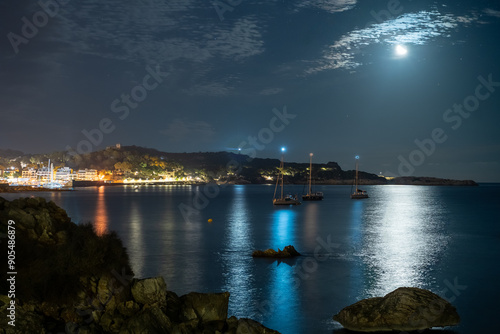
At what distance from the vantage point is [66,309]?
12.9m

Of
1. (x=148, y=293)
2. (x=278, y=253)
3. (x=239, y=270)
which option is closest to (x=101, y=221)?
(x=278, y=253)

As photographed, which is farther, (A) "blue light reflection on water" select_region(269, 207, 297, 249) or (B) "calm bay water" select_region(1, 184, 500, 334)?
(A) "blue light reflection on water" select_region(269, 207, 297, 249)

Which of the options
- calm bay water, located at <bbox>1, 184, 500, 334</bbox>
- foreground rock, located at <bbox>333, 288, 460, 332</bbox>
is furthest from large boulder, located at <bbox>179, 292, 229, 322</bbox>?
foreground rock, located at <bbox>333, 288, 460, 332</bbox>

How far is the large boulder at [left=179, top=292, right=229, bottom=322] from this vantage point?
1365 cm

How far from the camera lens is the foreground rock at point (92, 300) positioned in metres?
12.0

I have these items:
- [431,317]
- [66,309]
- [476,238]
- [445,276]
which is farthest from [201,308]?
[476,238]

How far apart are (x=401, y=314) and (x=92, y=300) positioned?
10.7m

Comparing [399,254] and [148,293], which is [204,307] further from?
[399,254]

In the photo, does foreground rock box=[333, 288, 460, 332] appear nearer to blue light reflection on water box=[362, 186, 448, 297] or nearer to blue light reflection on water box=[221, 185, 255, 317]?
blue light reflection on water box=[221, 185, 255, 317]

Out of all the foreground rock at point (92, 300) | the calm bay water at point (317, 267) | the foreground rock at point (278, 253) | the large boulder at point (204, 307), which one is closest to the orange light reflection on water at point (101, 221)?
the calm bay water at point (317, 267)

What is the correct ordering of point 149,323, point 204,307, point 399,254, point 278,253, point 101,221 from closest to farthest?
point 149,323, point 204,307, point 278,253, point 399,254, point 101,221

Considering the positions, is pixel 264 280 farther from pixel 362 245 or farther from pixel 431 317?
pixel 362 245

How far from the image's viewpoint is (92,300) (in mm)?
13273

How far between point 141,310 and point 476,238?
44.0 metres
